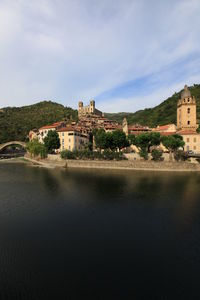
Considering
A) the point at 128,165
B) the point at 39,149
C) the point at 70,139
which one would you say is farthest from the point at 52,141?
the point at 128,165

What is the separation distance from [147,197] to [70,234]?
585 inches

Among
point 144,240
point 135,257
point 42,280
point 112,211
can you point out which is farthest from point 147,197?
point 42,280

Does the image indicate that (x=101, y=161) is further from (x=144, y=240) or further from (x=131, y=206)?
(x=144, y=240)

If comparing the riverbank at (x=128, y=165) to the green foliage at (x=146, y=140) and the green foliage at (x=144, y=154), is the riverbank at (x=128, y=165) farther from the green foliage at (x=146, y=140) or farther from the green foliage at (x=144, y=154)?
the green foliage at (x=146, y=140)

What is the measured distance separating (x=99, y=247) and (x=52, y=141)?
5830cm

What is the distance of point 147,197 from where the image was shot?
85.9ft

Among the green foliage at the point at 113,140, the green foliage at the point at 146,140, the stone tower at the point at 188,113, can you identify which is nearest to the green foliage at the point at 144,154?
the green foliage at the point at 146,140

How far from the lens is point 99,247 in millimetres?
13469

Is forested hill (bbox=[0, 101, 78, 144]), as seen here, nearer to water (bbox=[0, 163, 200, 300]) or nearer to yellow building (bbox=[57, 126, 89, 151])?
yellow building (bbox=[57, 126, 89, 151])

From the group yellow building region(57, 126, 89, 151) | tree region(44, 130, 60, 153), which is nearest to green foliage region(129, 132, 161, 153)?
yellow building region(57, 126, 89, 151)

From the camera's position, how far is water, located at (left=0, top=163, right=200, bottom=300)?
31.8ft

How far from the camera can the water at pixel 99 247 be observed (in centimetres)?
970

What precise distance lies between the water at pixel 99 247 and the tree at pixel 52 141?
42805 millimetres

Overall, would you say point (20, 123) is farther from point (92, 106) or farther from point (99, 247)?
point (99, 247)
